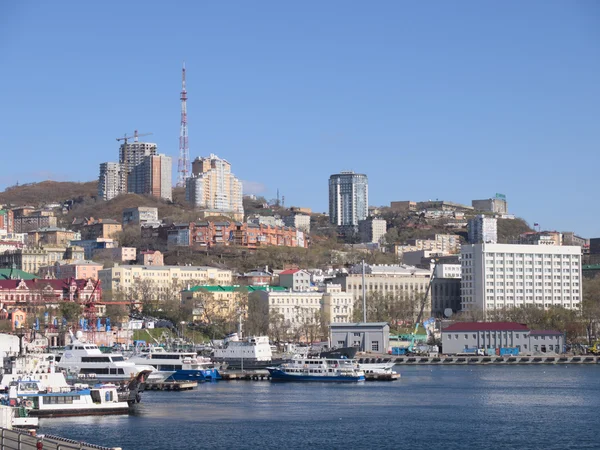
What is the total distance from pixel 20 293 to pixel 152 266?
20.7 metres

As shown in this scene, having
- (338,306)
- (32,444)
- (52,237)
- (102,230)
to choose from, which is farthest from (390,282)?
(32,444)

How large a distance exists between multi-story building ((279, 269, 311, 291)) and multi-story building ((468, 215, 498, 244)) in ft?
196

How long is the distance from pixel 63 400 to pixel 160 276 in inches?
3051

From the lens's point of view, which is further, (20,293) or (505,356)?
(20,293)

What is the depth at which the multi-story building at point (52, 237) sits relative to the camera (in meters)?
160

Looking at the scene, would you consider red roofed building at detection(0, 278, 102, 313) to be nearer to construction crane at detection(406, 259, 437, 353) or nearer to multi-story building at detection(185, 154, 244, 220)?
construction crane at detection(406, 259, 437, 353)

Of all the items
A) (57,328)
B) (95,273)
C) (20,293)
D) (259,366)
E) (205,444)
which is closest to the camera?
(205,444)

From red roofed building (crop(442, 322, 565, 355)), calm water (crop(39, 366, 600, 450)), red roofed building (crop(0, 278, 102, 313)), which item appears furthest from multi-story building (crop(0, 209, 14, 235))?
calm water (crop(39, 366, 600, 450))

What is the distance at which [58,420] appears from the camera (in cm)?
4631

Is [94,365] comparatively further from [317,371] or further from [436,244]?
[436,244]

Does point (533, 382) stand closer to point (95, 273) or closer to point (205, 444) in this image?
point (205, 444)

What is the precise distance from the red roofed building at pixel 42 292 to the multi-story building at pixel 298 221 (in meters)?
83.9

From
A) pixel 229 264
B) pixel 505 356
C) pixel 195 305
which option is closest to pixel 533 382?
pixel 505 356

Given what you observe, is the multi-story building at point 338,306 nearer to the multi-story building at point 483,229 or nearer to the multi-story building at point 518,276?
the multi-story building at point 518,276
